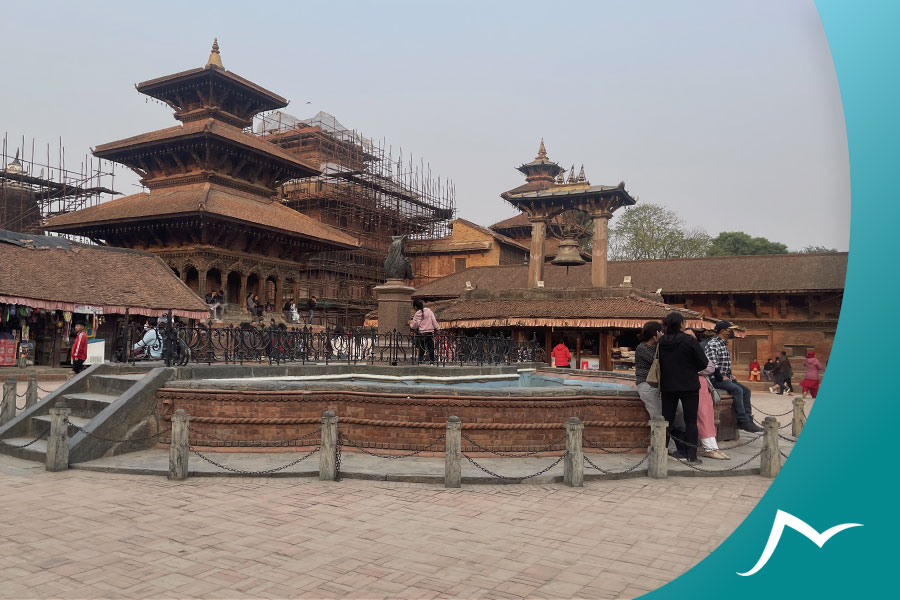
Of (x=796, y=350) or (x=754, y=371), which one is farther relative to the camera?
(x=796, y=350)

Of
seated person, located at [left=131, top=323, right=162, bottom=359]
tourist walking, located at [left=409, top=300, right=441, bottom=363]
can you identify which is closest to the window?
tourist walking, located at [left=409, top=300, right=441, bottom=363]

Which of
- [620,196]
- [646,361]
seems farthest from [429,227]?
[646,361]

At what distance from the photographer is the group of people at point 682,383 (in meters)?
8.62

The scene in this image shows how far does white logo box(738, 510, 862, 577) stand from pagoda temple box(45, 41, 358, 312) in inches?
1075

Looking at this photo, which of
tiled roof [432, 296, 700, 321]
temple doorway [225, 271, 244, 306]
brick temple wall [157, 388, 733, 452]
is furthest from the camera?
temple doorway [225, 271, 244, 306]

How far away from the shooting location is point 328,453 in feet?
25.6

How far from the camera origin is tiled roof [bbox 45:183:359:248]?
2870 centimetres

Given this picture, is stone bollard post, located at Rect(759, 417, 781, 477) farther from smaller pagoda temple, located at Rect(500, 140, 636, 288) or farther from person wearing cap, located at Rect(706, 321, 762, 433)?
smaller pagoda temple, located at Rect(500, 140, 636, 288)

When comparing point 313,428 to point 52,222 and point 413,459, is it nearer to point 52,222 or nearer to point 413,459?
point 413,459

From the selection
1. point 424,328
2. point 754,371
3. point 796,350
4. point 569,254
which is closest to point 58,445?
point 424,328

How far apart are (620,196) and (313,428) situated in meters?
22.2

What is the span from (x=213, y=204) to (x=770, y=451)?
26110 mm

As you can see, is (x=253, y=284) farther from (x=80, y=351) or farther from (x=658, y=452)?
(x=658, y=452)

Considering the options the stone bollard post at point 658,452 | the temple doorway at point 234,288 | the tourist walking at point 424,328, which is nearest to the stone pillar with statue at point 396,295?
the tourist walking at point 424,328
